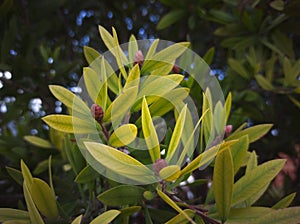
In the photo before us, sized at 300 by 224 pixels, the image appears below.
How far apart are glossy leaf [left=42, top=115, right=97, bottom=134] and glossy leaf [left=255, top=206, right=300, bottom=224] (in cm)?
25

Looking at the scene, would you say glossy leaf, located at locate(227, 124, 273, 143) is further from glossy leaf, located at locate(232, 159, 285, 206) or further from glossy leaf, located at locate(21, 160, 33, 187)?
glossy leaf, located at locate(21, 160, 33, 187)

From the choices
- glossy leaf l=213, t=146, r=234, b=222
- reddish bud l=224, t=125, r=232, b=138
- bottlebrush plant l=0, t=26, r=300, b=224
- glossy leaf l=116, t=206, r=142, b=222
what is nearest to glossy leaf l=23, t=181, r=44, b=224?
bottlebrush plant l=0, t=26, r=300, b=224

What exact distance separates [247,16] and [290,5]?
0.20 metres

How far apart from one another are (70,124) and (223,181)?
0.21 metres

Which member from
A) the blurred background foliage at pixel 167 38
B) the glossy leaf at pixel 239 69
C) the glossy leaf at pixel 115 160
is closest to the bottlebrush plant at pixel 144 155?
the glossy leaf at pixel 115 160

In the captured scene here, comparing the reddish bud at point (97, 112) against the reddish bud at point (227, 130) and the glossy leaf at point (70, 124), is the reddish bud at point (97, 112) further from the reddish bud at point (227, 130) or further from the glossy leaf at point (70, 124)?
the reddish bud at point (227, 130)

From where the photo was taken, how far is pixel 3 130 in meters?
1.26

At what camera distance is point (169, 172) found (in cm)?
49

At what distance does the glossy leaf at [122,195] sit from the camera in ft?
1.81

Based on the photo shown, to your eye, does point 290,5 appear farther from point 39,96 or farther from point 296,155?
point 296,155

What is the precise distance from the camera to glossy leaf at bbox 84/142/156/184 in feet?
1.56

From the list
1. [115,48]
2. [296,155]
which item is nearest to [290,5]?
[115,48]

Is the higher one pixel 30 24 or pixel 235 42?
pixel 30 24

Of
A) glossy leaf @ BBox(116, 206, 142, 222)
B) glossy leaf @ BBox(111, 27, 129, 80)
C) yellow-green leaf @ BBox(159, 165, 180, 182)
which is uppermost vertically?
glossy leaf @ BBox(111, 27, 129, 80)
